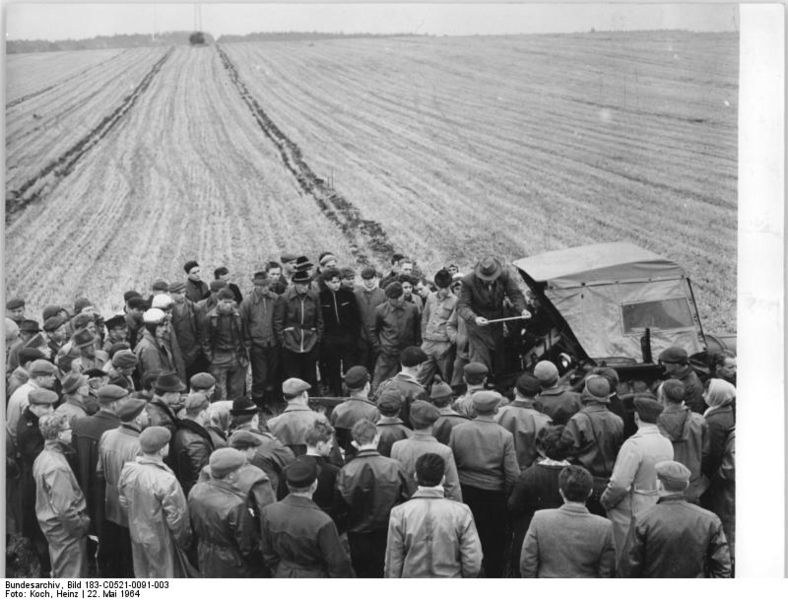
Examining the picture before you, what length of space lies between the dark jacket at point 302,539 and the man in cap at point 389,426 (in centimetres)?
114

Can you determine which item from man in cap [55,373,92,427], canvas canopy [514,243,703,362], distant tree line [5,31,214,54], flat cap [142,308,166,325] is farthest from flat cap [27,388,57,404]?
canvas canopy [514,243,703,362]

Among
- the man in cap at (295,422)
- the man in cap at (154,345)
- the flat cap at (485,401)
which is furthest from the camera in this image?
the man in cap at (154,345)

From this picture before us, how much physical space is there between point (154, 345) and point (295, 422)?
2632 millimetres

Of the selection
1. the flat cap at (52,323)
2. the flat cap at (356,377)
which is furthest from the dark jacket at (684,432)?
the flat cap at (52,323)

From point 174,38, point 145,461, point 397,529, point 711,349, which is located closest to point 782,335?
point 711,349

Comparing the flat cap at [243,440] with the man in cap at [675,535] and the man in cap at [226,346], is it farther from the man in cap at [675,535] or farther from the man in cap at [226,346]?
the man in cap at [226,346]

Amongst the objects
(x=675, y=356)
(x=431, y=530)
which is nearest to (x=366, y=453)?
(x=431, y=530)

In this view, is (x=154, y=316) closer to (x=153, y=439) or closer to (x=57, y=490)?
(x=57, y=490)

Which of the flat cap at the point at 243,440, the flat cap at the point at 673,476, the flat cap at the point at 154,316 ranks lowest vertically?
the flat cap at the point at 673,476

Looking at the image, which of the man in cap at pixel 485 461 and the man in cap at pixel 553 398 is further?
the man in cap at pixel 553 398

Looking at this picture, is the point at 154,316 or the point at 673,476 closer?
the point at 673,476

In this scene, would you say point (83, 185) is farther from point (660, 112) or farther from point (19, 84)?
point (660, 112)

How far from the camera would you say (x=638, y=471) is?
661 cm

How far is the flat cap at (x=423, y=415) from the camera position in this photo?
649cm
